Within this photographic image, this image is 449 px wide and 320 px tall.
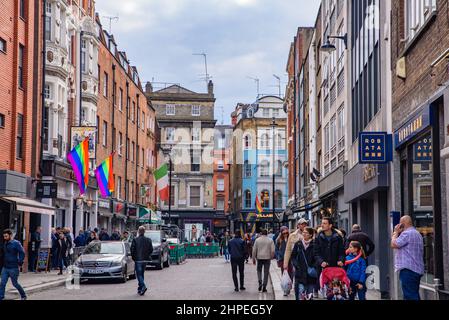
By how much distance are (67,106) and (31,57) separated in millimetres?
6495

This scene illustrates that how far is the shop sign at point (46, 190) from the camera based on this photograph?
31969mm

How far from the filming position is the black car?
117 ft

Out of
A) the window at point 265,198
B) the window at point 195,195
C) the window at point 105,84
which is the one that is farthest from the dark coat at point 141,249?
the window at point 265,198

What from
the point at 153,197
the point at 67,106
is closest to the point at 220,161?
the point at 153,197

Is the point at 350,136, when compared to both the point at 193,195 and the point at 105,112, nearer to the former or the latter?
the point at 105,112

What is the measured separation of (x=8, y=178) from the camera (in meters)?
27.7

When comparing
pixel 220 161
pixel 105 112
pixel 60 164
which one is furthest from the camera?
pixel 220 161

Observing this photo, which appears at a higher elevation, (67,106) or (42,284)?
(67,106)

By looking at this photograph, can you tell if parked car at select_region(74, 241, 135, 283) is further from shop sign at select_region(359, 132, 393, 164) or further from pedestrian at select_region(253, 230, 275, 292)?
shop sign at select_region(359, 132, 393, 164)

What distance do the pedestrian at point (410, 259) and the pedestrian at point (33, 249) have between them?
20.4m

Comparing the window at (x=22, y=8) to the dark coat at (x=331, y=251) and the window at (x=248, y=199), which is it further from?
the window at (x=248, y=199)

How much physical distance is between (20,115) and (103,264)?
9.13 meters

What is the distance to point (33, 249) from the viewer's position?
30875mm

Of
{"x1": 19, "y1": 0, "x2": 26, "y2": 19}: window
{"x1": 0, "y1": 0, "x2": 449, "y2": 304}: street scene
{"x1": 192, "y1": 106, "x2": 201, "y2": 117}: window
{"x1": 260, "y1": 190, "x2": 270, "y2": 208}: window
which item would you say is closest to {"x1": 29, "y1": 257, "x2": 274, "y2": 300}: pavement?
{"x1": 0, "y1": 0, "x2": 449, "y2": 304}: street scene
